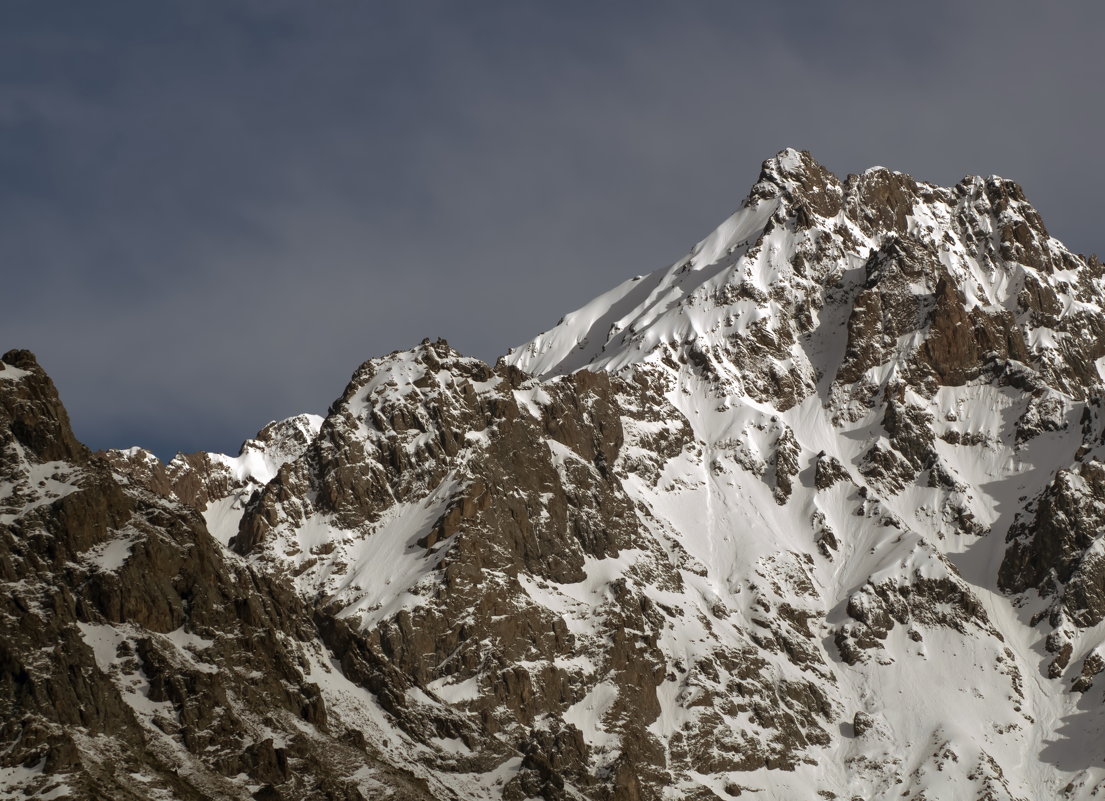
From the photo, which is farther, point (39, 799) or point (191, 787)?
point (191, 787)

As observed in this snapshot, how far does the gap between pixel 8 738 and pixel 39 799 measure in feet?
37.4

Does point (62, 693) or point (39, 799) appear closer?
point (39, 799)

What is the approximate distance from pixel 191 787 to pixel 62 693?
17.4 metres

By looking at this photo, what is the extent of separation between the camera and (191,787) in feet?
650

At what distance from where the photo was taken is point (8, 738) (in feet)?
625

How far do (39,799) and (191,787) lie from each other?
20.3 metres

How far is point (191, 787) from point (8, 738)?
20105 millimetres

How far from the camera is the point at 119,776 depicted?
192500 mm

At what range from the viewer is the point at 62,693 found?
199875 millimetres

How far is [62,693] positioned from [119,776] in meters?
13.1

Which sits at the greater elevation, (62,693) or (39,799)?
(62,693)

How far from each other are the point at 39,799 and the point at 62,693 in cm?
1980
